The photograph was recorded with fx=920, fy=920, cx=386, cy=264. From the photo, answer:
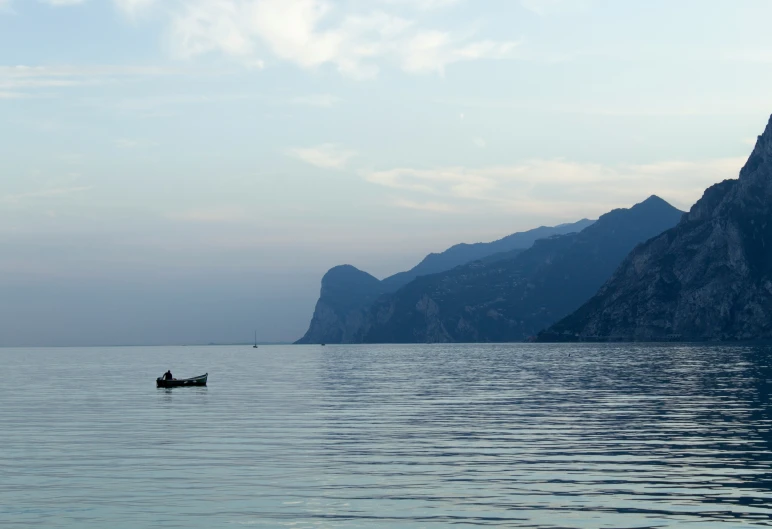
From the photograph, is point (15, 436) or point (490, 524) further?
point (15, 436)

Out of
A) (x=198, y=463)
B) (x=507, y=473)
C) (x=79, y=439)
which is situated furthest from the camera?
(x=79, y=439)

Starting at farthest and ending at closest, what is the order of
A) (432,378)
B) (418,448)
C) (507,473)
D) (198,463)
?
(432,378) → (418,448) → (198,463) → (507,473)

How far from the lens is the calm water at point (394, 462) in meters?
34.5

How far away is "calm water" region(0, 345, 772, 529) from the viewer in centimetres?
3453

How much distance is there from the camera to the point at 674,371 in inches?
5827

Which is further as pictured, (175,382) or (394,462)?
(175,382)

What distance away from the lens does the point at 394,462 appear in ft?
157

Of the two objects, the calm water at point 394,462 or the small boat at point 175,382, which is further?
the small boat at point 175,382

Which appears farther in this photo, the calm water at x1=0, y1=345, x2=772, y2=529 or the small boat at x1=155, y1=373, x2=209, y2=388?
the small boat at x1=155, y1=373, x2=209, y2=388

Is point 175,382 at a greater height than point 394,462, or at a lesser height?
lesser

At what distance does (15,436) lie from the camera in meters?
63.2

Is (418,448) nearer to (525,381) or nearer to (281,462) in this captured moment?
(281,462)

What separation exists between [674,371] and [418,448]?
105 metres

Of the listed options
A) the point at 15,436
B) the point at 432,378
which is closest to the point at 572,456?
the point at 15,436
